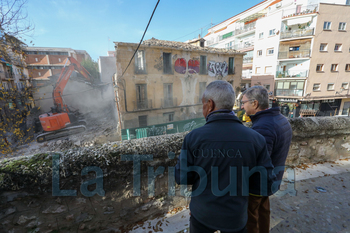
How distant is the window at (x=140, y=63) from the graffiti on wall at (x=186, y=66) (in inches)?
143

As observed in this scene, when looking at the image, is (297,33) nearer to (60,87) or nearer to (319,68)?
(319,68)

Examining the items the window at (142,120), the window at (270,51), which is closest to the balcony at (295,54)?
the window at (270,51)

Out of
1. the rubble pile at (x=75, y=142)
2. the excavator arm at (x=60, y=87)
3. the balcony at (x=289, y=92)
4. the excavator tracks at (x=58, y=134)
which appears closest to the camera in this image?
the rubble pile at (x=75, y=142)

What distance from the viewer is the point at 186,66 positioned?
16891 millimetres

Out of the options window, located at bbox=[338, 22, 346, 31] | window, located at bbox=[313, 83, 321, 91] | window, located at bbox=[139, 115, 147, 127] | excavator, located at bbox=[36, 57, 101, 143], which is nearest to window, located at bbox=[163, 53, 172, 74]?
window, located at bbox=[139, 115, 147, 127]

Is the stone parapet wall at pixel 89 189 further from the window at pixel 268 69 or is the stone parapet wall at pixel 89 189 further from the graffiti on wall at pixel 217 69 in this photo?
the window at pixel 268 69

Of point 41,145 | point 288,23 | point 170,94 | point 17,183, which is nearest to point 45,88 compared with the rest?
point 41,145

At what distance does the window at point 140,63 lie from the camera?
14.8m

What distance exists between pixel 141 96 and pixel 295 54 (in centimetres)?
2166

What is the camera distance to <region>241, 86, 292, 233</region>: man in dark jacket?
5.24ft

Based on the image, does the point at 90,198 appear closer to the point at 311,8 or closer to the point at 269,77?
the point at 269,77

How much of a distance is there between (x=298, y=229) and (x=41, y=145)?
1514 cm

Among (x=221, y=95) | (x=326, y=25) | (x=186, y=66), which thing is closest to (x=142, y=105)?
(x=186, y=66)

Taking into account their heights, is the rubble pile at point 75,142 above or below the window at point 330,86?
below
